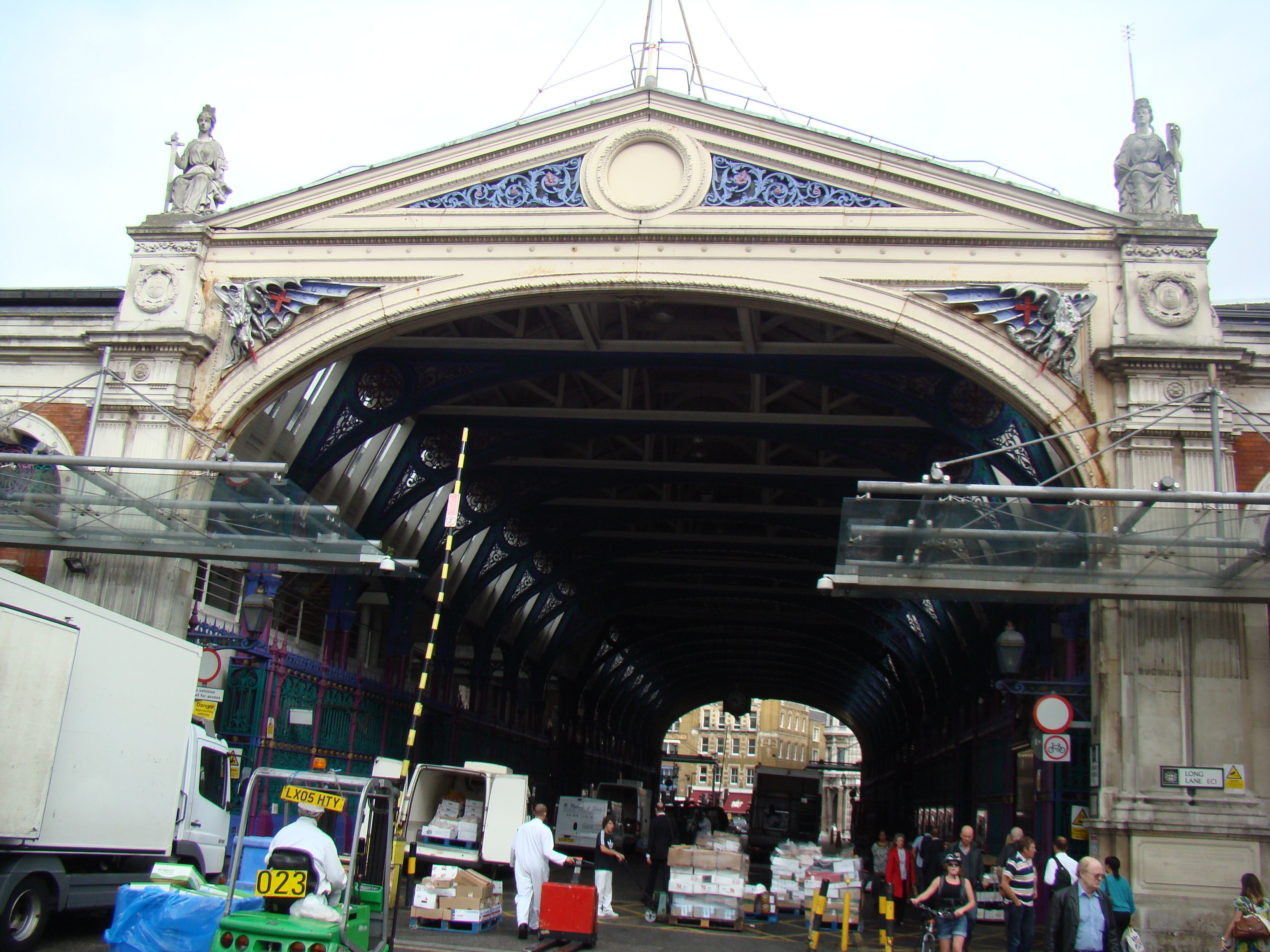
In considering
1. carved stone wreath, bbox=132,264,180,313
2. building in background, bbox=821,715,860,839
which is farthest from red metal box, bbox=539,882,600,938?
building in background, bbox=821,715,860,839

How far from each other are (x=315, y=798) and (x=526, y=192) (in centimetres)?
1160

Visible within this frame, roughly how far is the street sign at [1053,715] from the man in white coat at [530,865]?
6.25m

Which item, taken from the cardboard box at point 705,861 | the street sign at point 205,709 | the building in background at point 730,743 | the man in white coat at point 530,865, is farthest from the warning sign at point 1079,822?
the building in background at point 730,743

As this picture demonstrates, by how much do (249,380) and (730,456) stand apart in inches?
539

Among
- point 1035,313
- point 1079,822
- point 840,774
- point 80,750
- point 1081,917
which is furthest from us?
point 840,774

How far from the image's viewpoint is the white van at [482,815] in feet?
68.1

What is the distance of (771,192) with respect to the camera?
59.2 feet

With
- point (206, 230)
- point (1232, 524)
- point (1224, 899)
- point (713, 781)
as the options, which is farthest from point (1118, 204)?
point (713, 781)

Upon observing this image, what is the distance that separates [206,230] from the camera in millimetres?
18922

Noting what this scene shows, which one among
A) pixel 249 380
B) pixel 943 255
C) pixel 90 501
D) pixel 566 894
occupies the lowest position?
pixel 566 894

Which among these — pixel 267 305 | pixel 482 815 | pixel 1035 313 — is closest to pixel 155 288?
pixel 267 305

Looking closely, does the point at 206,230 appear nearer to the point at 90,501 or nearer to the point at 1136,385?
the point at 90,501

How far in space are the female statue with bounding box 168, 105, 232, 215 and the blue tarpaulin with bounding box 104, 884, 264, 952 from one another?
12.2 metres

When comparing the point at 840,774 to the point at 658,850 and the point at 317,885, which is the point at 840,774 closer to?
the point at 658,850
